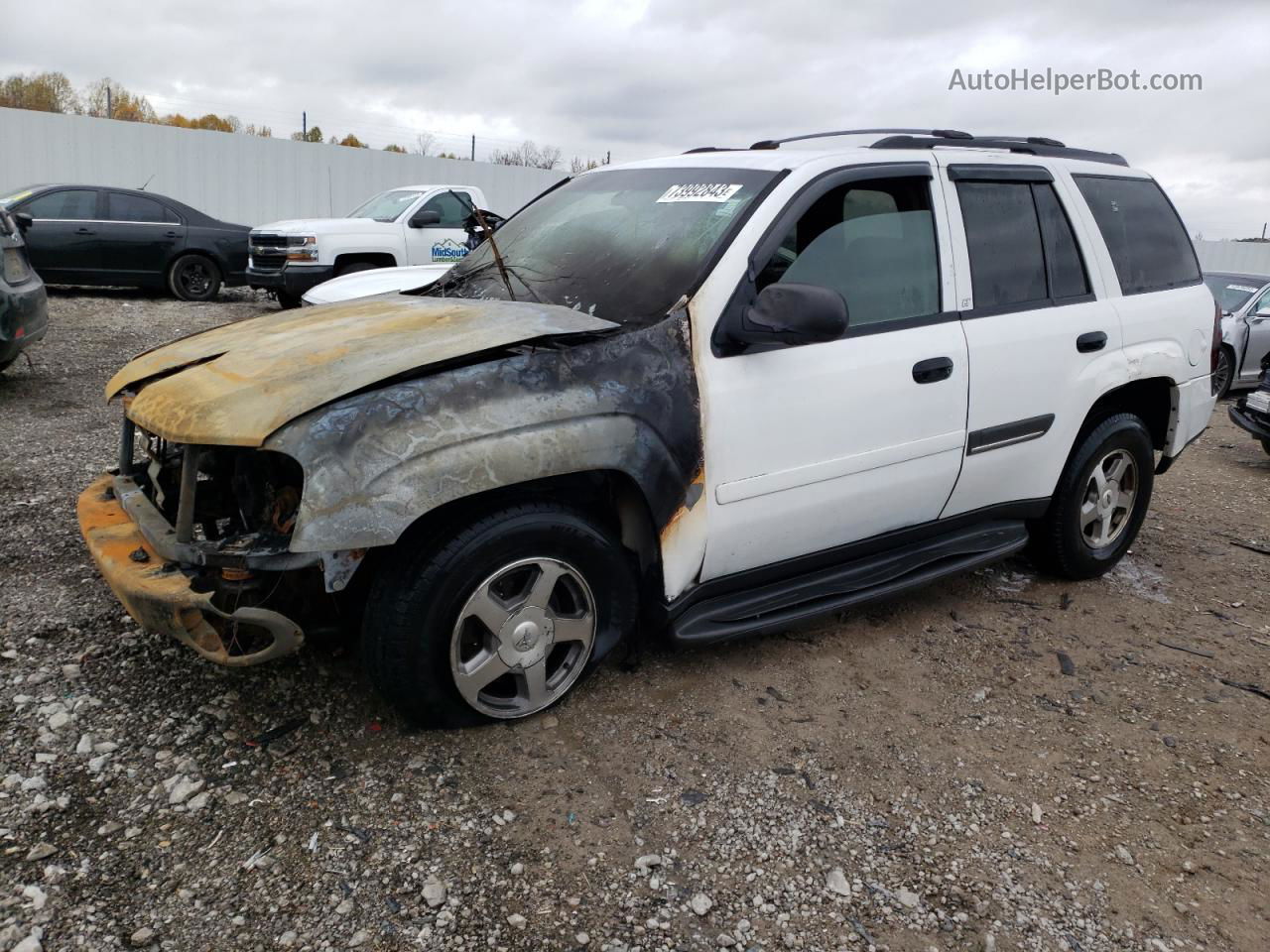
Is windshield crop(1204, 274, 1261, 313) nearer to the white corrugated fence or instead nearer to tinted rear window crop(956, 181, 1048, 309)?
tinted rear window crop(956, 181, 1048, 309)

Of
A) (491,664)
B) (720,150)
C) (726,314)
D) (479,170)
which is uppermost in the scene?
(479,170)

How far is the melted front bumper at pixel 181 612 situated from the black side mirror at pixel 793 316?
5.20 ft

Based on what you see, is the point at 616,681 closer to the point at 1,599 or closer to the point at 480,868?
the point at 480,868

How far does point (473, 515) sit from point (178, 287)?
11.7m

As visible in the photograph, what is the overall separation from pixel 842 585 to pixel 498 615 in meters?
1.33

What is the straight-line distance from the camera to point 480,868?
2.41 m

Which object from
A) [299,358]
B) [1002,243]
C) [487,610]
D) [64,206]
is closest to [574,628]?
[487,610]

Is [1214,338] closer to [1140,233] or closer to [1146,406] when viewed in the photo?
[1146,406]

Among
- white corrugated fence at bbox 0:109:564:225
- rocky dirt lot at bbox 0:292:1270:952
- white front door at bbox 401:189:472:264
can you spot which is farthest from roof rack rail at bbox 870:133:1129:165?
white corrugated fence at bbox 0:109:564:225

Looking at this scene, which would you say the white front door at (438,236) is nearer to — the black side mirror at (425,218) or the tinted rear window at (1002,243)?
the black side mirror at (425,218)

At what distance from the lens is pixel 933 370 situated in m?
3.38

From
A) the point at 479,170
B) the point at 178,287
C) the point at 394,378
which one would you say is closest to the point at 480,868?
the point at 394,378

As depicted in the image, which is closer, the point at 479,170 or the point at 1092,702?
the point at 1092,702

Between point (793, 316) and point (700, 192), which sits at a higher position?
point (700, 192)
